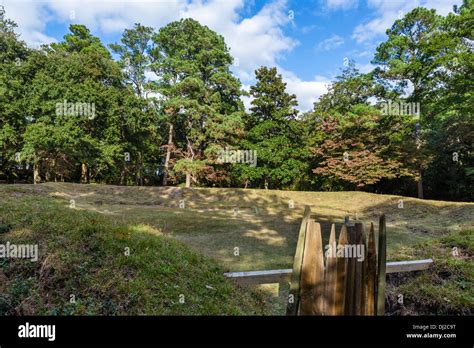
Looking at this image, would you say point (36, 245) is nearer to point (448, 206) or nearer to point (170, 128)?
point (448, 206)

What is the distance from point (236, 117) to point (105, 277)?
18714 millimetres

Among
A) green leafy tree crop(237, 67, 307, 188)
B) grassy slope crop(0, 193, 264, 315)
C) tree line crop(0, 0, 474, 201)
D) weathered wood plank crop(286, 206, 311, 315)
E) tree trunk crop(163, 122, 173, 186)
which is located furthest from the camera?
tree trunk crop(163, 122, 173, 186)

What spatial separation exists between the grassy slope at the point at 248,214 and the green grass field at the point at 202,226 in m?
0.03

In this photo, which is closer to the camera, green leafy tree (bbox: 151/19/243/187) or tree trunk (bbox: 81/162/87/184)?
green leafy tree (bbox: 151/19/243/187)

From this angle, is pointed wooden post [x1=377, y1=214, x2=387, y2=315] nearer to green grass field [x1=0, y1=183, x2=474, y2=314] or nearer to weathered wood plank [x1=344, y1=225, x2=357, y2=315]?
weathered wood plank [x1=344, y1=225, x2=357, y2=315]

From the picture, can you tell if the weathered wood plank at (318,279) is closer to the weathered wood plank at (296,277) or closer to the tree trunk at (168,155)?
the weathered wood plank at (296,277)

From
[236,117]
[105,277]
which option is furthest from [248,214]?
[105,277]

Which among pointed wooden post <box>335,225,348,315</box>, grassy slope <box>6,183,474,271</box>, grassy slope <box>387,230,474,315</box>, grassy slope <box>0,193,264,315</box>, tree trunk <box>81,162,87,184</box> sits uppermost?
tree trunk <box>81,162,87,184</box>

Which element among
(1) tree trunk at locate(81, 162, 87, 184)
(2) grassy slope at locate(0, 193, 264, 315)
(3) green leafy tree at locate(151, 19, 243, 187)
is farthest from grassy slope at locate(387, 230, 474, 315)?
(1) tree trunk at locate(81, 162, 87, 184)

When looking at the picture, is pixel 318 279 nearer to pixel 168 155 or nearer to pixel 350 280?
pixel 350 280

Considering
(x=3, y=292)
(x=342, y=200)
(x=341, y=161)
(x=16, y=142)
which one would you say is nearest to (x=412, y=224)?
(x=342, y=200)

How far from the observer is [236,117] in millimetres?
20594

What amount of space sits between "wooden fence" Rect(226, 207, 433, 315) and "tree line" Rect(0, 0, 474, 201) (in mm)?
17267

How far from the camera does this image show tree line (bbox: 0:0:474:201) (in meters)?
17.1
